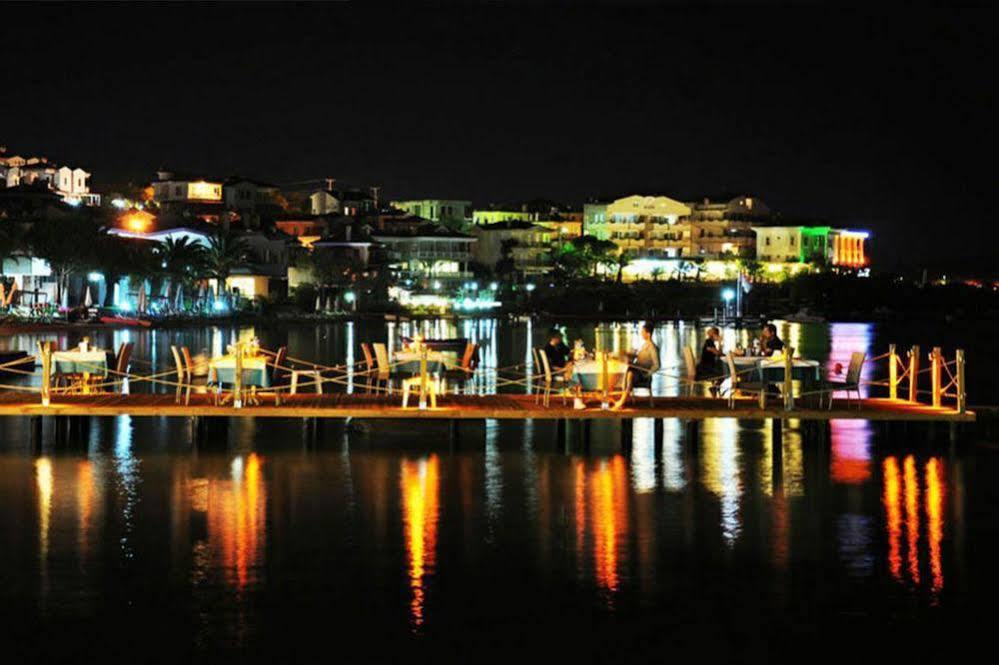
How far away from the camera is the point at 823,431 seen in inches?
805

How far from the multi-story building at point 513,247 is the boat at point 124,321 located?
218 feet

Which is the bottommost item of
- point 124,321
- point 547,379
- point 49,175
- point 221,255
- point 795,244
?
point 547,379

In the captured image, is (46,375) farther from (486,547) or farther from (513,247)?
(513,247)

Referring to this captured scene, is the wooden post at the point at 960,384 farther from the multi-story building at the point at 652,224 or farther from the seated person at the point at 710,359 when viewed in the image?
the multi-story building at the point at 652,224

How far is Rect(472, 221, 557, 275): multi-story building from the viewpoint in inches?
5468

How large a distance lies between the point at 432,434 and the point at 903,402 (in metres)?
7.91

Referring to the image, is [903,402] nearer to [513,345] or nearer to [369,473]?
[369,473]

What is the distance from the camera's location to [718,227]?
15662 cm

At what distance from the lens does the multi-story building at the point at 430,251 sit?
124 metres

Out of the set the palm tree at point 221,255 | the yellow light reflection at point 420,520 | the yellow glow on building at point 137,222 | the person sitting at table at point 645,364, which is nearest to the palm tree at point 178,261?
the palm tree at point 221,255

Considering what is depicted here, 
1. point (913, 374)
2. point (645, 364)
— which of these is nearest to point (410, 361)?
point (645, 364)

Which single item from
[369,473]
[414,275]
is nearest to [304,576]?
[369,473]

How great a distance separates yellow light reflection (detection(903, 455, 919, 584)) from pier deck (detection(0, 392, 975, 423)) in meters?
1.14

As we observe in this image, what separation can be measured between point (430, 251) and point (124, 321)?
5555cm
